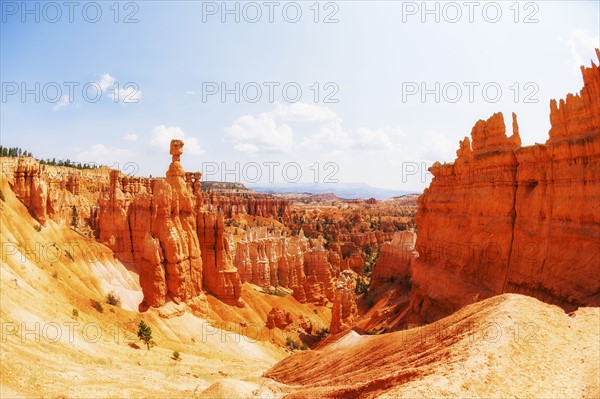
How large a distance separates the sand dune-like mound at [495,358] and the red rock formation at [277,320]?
24.3m

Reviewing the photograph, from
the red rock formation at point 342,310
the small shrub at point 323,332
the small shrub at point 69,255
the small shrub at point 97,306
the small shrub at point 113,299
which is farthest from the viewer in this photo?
the small shrub at point 323,332

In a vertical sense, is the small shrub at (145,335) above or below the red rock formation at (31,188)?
below

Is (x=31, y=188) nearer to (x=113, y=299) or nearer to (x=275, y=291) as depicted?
(x=113, y=299)

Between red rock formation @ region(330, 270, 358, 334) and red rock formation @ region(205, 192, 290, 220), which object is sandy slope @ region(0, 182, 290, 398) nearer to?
red rock formation @ region(330, 270, 358, 334)

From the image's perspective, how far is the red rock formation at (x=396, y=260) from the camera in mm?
51562

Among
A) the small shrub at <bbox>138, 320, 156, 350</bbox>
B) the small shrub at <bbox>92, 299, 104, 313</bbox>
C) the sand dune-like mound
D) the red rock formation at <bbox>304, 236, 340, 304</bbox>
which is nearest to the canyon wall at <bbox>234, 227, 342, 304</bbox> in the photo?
the red rock formation at <bbox>304, 236, 340, 304</bbox>

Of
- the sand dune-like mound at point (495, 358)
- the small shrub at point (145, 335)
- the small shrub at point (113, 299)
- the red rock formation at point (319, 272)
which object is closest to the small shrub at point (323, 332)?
the red rock formation at point (319, 272)

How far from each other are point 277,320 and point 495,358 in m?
31.5

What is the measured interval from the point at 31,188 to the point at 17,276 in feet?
38.0

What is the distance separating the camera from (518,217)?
20125 mm

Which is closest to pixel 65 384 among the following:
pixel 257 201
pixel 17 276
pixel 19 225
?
pixel 17 276

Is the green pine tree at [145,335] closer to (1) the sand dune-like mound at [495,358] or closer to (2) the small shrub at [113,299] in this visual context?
(2) the small shrub at [113,299]

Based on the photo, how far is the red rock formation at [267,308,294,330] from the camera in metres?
39.2

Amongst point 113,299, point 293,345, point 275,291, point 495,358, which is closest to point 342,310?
point 293,345
